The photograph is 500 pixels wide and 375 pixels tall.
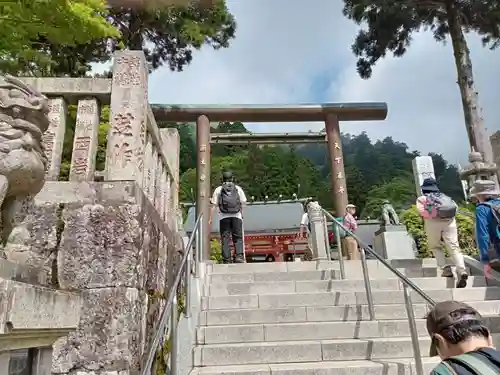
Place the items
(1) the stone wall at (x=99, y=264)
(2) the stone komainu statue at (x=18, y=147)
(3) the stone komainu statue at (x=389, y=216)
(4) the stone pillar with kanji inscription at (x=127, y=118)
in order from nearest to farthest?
(2) the stone komainu statue at (x=18, y=147) → (1) the stone wall at (x=99, y=264) → (4) the stone pillar with kanji inscription at (x=127, y=118) → (3) the stone komainu statue at (x=389, y=216)

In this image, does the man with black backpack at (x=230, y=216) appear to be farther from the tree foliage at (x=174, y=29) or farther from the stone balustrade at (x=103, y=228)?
the tree foliage at (x=174, y=29)

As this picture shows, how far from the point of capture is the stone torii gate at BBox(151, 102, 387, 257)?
9.66 metres

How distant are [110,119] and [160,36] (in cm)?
1008

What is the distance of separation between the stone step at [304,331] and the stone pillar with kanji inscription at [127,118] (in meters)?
1.80

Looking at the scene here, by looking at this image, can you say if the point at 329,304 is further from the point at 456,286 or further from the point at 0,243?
the point at 0,243

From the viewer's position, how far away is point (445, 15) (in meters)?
12.7

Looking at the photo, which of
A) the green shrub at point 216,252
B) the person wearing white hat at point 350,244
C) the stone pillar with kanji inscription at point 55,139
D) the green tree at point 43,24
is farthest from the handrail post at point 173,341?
the green shrub at point 216,252

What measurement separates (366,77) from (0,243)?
14069 millimetres

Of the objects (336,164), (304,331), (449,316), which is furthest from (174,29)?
(449,316)

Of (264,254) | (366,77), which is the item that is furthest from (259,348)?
(264,254)

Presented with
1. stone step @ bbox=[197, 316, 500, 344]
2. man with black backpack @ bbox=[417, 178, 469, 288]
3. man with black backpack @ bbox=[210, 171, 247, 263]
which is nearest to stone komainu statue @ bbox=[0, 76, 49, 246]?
stone step @ bbox=[197, 316, 500, 344]

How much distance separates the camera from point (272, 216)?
62.1 feet

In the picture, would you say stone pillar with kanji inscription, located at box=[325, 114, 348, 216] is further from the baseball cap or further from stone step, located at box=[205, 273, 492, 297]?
the baseball cap

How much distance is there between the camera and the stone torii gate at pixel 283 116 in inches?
380
